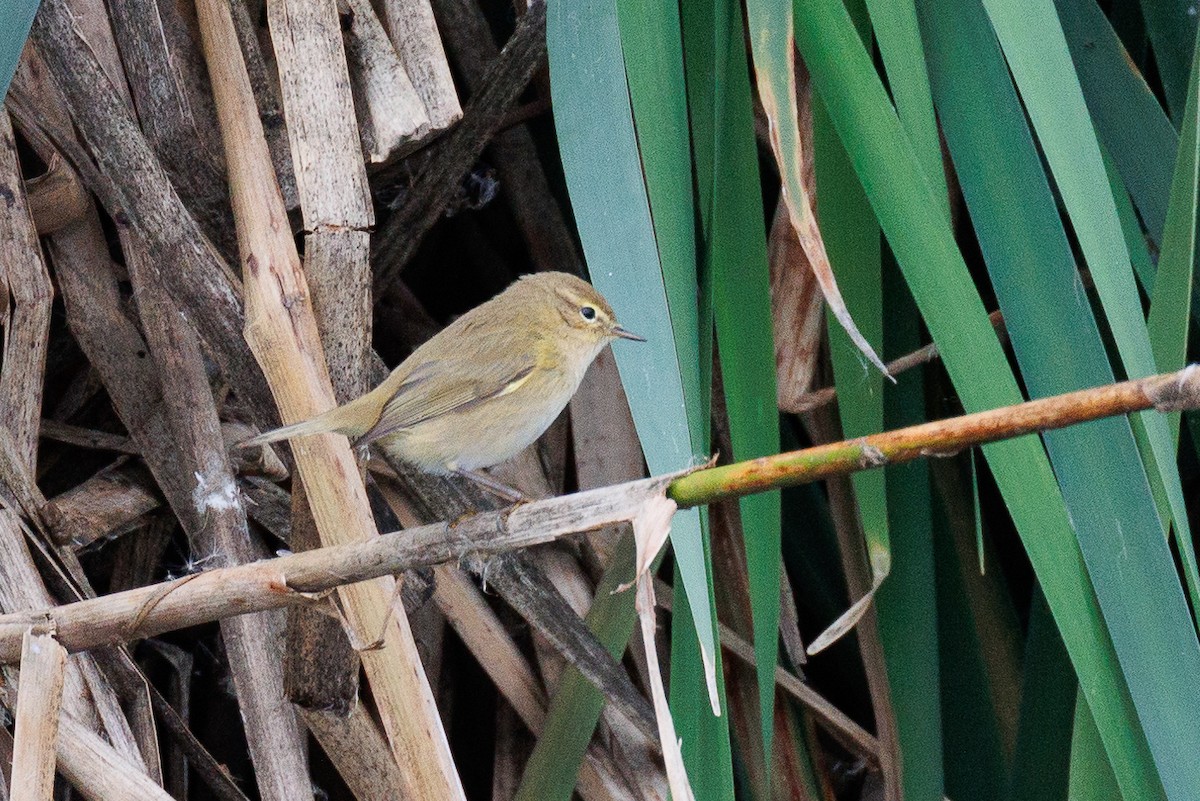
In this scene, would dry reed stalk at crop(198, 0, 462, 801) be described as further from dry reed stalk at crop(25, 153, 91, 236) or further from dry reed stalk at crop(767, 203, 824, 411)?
dry reed stalk at crop(767, 203, 824, 411)

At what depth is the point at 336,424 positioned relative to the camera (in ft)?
5.84

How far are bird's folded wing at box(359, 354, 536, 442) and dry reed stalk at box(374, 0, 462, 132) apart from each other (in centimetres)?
45

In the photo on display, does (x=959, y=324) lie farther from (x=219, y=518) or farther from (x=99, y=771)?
(x=219, y=518)

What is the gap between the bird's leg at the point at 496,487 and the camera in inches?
84.1

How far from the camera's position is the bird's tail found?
172 centimetres

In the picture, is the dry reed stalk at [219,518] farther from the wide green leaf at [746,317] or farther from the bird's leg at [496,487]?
the wide green leaf at [746,317]

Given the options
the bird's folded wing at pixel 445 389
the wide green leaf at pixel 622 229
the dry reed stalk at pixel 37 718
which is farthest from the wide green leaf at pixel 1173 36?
the dry reed stalk at pixel 37 718

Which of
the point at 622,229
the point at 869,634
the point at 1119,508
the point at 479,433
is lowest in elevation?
the point at 869,634

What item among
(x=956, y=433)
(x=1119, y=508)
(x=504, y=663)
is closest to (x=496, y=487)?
(x=504, y=663)

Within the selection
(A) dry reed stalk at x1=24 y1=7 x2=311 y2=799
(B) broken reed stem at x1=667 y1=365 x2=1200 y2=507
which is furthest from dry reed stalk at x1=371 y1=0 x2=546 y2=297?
(B) broken reed stem at x1=667 y1=365 x2=1200 y2=507

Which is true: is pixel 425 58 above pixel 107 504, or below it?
above

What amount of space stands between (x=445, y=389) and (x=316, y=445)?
0.48 m

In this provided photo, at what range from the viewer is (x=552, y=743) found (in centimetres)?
208

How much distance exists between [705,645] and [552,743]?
96 cm
